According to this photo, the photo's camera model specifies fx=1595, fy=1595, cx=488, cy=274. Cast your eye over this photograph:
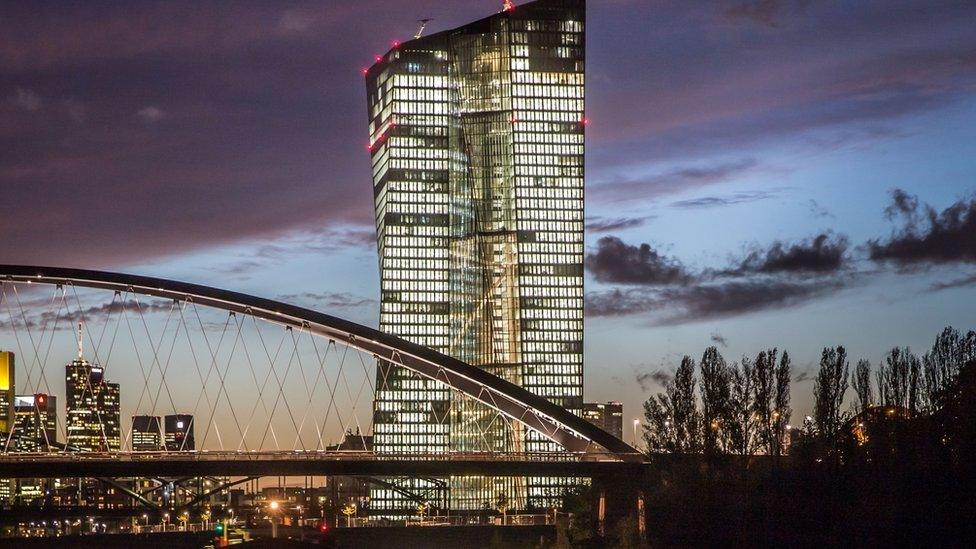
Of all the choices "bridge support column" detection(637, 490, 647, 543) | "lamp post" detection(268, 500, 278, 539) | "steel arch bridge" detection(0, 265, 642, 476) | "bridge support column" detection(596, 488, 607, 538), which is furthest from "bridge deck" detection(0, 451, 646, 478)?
"lamp post" detection(268, 500, 278, 539)

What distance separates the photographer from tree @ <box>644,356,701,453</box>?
115m

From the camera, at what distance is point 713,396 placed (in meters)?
114

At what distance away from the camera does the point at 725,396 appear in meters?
113

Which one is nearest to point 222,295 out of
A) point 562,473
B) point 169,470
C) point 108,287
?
point 108,287

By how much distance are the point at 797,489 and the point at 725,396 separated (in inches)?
676

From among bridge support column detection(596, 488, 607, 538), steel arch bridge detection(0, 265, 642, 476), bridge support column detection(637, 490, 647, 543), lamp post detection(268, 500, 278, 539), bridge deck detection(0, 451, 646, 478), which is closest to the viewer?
lamp post detection(268, 500, 278, 539)

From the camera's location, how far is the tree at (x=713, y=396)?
111438 millimetres

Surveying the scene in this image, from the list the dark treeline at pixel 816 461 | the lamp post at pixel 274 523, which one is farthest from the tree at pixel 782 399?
the lamp post at pixel 274 523

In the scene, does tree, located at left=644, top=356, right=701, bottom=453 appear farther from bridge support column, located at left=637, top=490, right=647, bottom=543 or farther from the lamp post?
the lamp post

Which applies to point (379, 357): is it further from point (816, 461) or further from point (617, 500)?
Result: point (816, 461)

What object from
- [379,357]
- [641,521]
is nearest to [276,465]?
[379,357]

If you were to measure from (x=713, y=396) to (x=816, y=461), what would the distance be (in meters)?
16.0

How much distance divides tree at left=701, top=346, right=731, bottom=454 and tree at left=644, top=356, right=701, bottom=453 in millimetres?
1490

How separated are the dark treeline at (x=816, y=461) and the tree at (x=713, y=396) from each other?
91 mm
